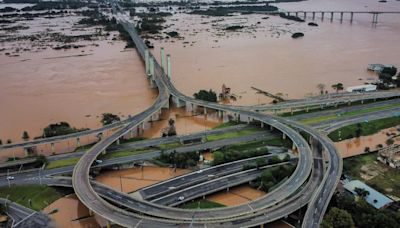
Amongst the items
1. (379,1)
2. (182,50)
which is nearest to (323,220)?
(182,50)

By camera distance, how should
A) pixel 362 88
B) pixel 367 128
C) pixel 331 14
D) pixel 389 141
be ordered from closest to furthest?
1. pixel 389 141
2. pixel 367 128
3. pixel 362 88
4. pixel 331 14

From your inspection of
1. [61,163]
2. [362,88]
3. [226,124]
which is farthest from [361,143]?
[61,163]

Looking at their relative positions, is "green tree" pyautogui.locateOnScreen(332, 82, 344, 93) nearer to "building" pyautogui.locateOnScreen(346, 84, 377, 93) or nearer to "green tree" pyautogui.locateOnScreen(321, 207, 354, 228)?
"building" pyautogui.locateOnScreen(346, 84, 377, 93)

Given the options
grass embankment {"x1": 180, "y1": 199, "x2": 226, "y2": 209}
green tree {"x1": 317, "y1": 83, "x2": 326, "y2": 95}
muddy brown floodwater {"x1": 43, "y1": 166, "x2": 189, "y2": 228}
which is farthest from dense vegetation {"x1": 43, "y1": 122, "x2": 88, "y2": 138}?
green tree {"x1": 317, "y1": 83, "x2": 326, "y2": 95}

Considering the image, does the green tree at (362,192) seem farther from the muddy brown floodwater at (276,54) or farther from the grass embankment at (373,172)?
the muddy brown floodwater at (276,54)

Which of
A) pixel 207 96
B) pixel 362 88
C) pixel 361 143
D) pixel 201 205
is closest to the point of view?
pixel 201 205

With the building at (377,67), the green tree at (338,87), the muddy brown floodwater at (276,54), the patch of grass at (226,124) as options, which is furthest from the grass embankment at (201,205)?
the building at (377,67)

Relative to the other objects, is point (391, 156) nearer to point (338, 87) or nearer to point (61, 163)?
point (338, 87)
